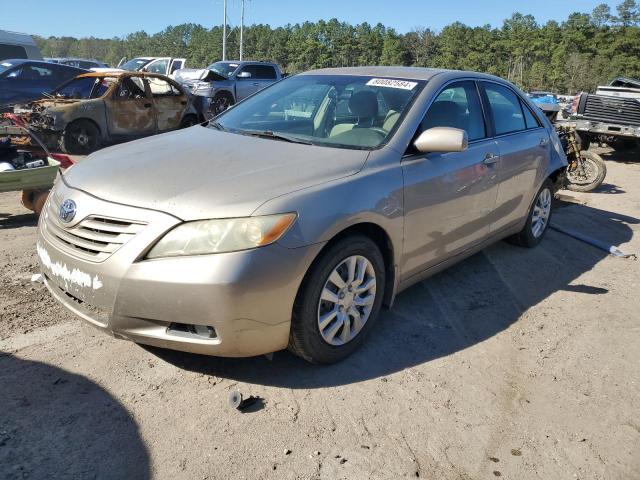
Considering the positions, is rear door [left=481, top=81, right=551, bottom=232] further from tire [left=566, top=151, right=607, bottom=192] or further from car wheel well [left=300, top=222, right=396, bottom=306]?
tire [left=566, top=151, right=607, bottom=192]

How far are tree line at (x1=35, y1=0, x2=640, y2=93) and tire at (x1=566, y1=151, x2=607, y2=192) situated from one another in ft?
196

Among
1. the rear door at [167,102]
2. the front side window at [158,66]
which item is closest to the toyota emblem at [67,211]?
the rear door at [167,102]

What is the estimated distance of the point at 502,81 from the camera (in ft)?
16.0

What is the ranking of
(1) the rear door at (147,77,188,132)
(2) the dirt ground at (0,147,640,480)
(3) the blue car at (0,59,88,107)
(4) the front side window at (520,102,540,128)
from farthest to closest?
(3) the blue car at (0,59,88,107)
(1) the rear door at (147,77,188,132)
(4) the front side window at (520,102,540,128)
(2) the dirt ground at (0,147,640,480)

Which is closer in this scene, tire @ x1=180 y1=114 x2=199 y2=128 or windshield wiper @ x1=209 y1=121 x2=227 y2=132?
windshield wiper @ x1=209 y1=121 x2=227 y2=132

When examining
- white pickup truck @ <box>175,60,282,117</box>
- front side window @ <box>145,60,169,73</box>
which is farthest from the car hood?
front side window @ <box>145,60,169,73</box>

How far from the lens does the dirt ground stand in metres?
2.37

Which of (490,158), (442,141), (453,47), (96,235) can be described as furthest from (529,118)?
(453,47)

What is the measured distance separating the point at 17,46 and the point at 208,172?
51.7 feet

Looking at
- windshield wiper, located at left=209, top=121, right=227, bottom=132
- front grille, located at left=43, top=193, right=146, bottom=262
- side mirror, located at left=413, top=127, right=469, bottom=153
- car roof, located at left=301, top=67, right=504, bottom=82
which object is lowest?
front grille, located at left=43, top=193, right=146, bottom=262

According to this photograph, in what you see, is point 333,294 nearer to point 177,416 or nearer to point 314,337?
point 314,337

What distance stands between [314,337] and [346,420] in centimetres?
45

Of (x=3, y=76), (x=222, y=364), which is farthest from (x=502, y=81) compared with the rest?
(x=3, y=76)

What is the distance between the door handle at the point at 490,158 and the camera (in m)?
4.09
